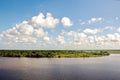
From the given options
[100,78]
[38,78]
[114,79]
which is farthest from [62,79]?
[114,79]

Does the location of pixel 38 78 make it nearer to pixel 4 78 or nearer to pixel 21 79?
pixel 21 79

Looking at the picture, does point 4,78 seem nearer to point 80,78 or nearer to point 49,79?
point 49,79

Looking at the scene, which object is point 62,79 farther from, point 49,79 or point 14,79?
point 14,79

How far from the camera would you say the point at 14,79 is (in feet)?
87.5

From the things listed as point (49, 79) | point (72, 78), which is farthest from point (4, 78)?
point (72, 78)

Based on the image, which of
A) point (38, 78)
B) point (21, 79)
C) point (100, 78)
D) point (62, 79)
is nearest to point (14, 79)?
point (21, 79)

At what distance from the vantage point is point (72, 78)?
27094 millimetres

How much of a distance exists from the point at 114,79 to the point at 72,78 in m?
5.50

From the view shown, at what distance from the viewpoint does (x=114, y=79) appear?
26.9 metres

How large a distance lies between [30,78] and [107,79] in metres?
10.1

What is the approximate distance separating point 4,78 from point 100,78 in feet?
42.2

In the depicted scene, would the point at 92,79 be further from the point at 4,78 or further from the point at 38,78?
the point at 4,78

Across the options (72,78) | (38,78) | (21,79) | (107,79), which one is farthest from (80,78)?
(21,79)

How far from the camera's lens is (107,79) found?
26.8 metres
